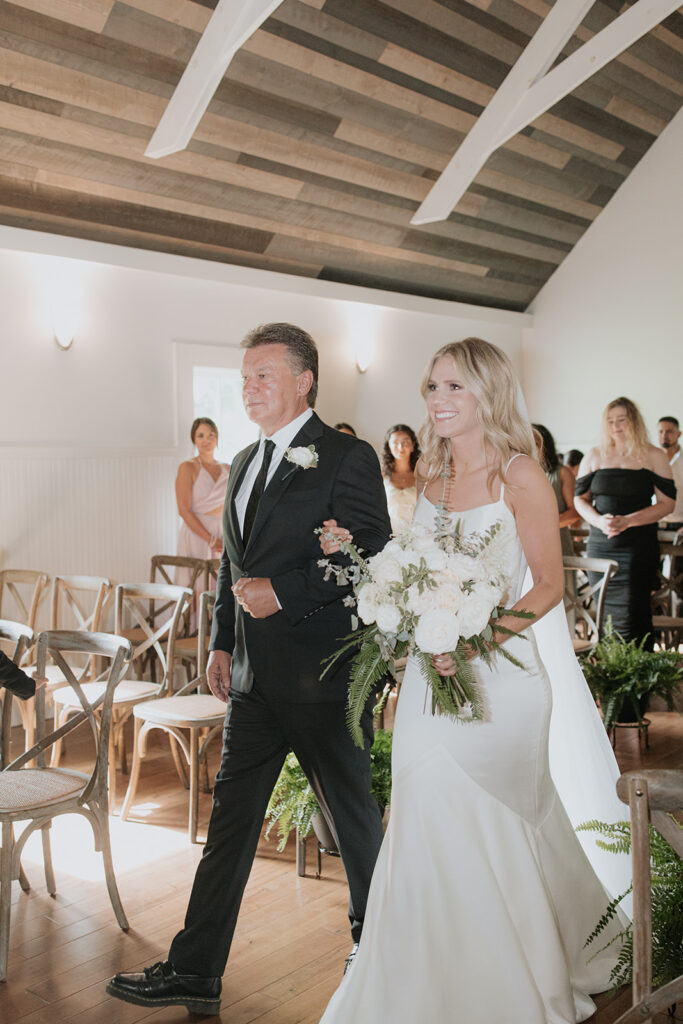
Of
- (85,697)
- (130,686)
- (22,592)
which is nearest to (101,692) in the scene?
(130,686)

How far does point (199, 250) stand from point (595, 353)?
512cm

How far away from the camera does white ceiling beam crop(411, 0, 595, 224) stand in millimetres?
6957

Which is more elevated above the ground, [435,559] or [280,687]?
[435,559]

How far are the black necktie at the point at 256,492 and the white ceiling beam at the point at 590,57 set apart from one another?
559 centimetres

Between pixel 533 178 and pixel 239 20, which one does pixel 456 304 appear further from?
pixel 239 20

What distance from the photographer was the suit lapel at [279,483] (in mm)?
2576

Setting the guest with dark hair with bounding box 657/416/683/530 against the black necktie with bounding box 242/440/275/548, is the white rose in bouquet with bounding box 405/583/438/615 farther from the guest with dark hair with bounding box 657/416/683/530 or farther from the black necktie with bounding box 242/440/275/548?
the guest with dark hair with bounding box 657/416/683/530

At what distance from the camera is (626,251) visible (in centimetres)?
1007

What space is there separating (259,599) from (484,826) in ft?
2.65

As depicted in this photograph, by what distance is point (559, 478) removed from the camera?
6191 mm

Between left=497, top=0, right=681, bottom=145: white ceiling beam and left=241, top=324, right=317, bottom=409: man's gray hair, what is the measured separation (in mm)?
5409

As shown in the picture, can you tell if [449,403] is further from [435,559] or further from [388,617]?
[388,617]

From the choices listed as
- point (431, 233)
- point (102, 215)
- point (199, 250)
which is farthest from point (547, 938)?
point (431, 233)

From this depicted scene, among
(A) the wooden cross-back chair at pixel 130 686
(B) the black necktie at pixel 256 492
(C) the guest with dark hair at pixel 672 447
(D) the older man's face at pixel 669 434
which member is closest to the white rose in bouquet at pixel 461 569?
(B) the black necktie at pixel 256 492
